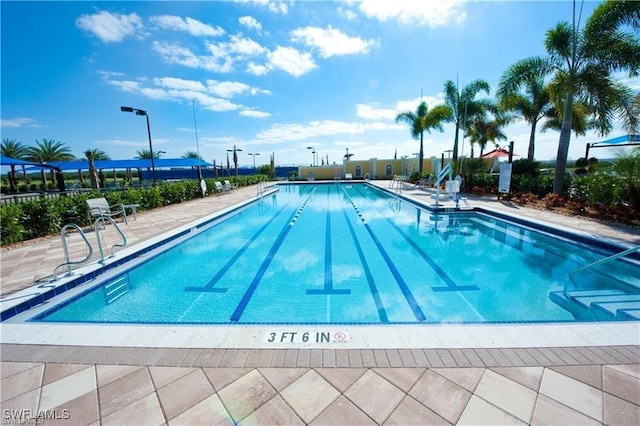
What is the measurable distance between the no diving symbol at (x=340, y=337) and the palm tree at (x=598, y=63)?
10.4 m

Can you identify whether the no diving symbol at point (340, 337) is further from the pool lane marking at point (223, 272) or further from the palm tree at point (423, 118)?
the palm tree at point (423, 118)

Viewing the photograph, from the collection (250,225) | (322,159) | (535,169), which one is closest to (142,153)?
(322,159)

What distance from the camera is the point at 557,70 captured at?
8.93 metres

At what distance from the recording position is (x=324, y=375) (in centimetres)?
189

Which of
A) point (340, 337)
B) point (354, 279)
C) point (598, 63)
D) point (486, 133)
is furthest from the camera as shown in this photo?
point (486, 133)

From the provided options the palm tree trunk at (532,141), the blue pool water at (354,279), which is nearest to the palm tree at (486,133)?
the palm tree trunk at (532,141)

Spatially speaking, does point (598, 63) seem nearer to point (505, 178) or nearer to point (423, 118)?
point (505, 178)

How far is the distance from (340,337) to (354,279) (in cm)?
213

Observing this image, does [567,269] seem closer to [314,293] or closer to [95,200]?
[314,293]

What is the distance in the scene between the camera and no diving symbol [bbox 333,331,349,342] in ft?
7.58

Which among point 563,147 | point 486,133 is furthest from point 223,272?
point 486,133

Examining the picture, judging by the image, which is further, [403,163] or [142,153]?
[142,153]

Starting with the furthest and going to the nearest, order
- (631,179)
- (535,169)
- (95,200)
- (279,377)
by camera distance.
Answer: (535,169) < (95,200) < (631,179) < (279,377)

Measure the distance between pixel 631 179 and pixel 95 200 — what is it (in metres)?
14.0
